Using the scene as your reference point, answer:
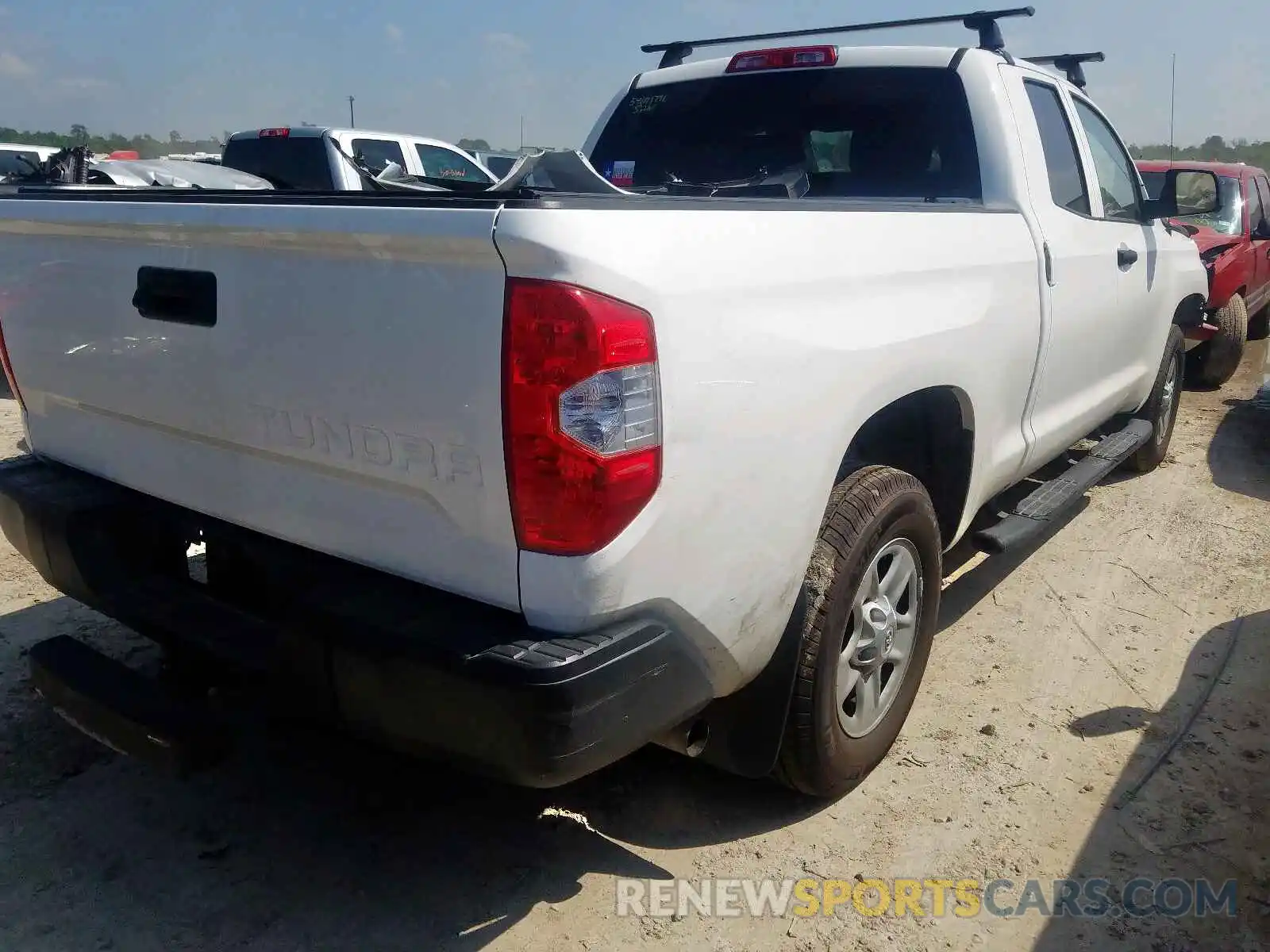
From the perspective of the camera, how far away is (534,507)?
1.84m

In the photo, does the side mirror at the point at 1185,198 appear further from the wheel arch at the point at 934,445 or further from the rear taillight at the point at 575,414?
the rear taillight at the point at 575,414

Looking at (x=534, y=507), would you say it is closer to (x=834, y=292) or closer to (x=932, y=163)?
(x=834, y=292)

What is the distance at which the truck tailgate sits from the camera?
1.85 m

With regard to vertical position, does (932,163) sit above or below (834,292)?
above

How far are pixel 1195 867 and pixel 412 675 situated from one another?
2076 mm

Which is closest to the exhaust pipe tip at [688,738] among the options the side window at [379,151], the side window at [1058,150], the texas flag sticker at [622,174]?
the side window at [1058,150]

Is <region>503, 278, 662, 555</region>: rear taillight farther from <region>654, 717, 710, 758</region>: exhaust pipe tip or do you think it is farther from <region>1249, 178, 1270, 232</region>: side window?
<region>1249, 178, 1270, 232</region>: side window

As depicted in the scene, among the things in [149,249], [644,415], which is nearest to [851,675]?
[644,415]

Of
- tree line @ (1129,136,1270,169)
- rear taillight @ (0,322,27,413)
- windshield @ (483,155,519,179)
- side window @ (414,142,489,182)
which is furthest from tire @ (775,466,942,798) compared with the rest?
tree line @ (1129,136,1270,169)

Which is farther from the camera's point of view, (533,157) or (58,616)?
(58,616)

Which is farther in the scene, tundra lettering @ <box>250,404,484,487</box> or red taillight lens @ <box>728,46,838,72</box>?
red taillight lens @ <box>728,46,838,72</box>

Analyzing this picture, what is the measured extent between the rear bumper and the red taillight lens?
108 inches

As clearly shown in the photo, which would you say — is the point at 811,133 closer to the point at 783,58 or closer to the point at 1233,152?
the point at 783,58

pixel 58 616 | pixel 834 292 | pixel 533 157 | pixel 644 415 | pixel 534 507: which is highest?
pixel 533 157
